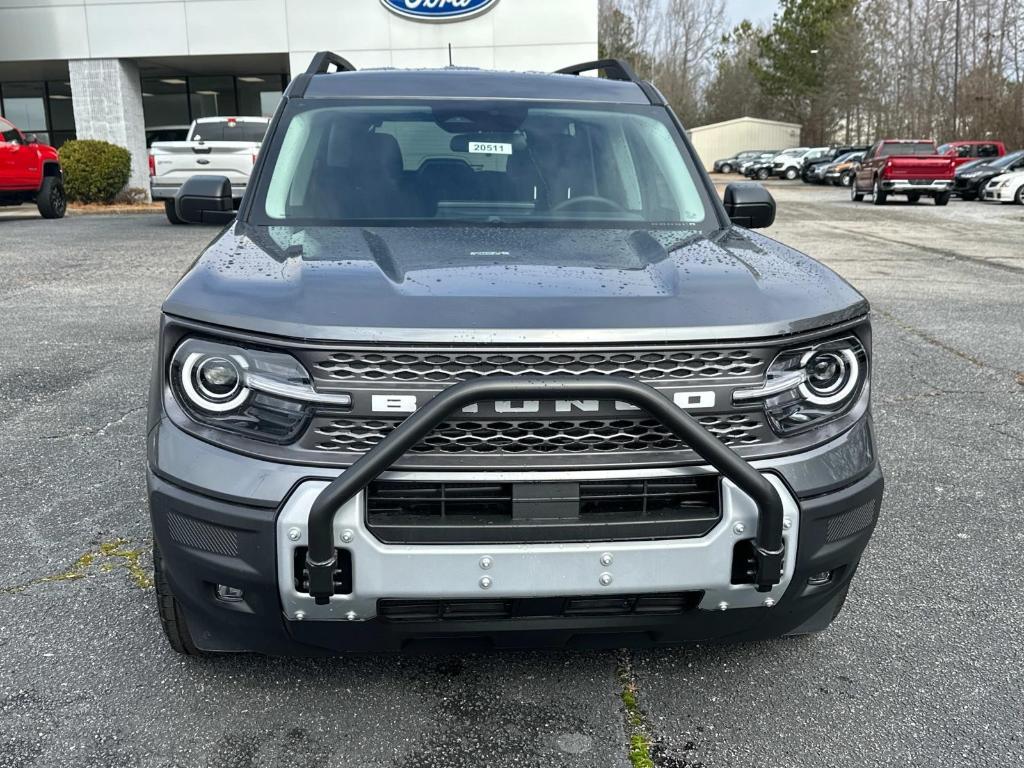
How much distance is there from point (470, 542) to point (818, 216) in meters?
22.4

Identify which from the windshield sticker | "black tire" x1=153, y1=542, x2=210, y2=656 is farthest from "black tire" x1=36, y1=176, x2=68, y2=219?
"black tire" x1=153, y1=542, x2=210, y2=656

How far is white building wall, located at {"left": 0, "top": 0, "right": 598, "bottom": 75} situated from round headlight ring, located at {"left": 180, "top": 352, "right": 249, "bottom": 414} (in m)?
20.0

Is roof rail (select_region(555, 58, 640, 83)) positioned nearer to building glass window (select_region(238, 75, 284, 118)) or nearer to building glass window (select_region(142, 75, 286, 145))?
building glass window (select_region(142, 75, 286, 145))

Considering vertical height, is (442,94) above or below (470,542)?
above

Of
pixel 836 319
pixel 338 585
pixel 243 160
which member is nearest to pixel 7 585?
pixel 338 585

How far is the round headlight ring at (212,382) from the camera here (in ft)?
7.18

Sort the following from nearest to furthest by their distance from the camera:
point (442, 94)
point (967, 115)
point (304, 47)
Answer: point (442, 94) → point (304, 47) → point (967, 115)

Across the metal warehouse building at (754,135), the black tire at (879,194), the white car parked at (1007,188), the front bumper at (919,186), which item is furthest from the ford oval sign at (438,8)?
the metal warehouse building at (754,135)

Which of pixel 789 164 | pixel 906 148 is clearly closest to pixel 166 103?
pixel 906 148

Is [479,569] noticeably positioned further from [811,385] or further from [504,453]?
[811,385]

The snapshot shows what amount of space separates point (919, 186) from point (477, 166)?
2635 cm

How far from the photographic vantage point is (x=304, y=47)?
2211cm

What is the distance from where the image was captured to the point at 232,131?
686 inches

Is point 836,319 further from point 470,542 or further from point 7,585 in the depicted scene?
point 7,585
